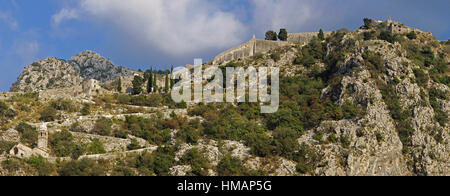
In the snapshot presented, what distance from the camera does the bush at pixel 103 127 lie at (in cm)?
5959

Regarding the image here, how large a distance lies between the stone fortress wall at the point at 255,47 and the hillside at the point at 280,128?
55.6ft

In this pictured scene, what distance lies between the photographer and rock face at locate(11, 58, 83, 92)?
373 ft

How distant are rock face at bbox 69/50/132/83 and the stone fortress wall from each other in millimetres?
39364

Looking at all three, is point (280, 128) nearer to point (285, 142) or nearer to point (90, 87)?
point (285, 142)

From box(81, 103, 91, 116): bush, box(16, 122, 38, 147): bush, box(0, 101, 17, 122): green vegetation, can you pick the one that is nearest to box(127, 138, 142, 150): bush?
box(16, 122, 38, 147): bush

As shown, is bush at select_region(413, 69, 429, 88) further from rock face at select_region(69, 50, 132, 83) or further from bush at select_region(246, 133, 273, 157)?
rock face at select_region(69, 50, 132, 83)

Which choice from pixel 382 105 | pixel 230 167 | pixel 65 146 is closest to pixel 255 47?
pixel 382 105

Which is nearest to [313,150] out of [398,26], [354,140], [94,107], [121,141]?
[354,140]

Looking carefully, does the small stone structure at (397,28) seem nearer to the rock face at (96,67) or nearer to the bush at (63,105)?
the bush at (63,105)

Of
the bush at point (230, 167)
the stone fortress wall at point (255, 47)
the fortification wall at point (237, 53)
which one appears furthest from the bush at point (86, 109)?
the fortification wall at point (237, 53)

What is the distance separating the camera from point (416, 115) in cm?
6028

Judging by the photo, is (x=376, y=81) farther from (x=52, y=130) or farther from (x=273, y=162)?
(x=52, y=130)

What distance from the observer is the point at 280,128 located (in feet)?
191

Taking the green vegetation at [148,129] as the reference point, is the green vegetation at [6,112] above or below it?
above
